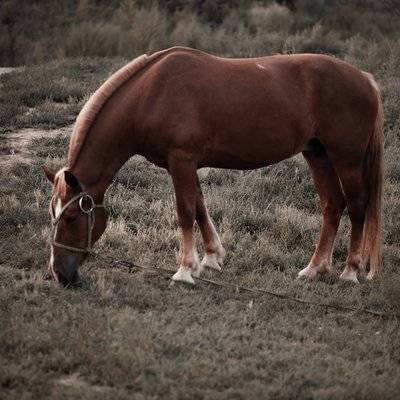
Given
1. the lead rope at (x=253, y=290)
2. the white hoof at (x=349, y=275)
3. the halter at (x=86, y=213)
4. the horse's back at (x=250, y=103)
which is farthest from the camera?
the white hoof at (x=349, y=275)

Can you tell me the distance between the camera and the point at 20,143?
9414 mm

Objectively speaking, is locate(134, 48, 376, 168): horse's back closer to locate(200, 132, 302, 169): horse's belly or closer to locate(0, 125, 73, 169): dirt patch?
locate(200, 132, 302, 169): horse's belly

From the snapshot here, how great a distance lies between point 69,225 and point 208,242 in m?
1.48

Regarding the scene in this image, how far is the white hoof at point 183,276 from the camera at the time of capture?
5.83 m

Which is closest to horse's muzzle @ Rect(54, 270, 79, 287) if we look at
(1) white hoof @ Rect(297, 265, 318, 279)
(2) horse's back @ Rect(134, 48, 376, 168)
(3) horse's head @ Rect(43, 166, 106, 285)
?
(3) horse's head @ Rect(43, 166, 106, 285)

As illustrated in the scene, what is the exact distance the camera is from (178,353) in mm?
4539

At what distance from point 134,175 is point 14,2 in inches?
506

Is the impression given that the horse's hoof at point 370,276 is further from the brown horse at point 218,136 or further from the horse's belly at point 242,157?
the horse's belly at point 242,157

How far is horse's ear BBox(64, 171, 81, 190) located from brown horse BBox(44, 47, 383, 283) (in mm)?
11


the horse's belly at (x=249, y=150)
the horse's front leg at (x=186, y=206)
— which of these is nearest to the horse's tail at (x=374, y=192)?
the horse's belly at (x=249, y=150)

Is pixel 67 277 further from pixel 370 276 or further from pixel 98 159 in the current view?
pixel 370 276

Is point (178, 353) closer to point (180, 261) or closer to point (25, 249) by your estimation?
point (180, 261)

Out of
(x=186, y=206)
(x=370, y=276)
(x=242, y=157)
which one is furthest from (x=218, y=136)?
(x=370, y=276)

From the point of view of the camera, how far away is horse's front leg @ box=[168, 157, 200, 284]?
18.6 feet
